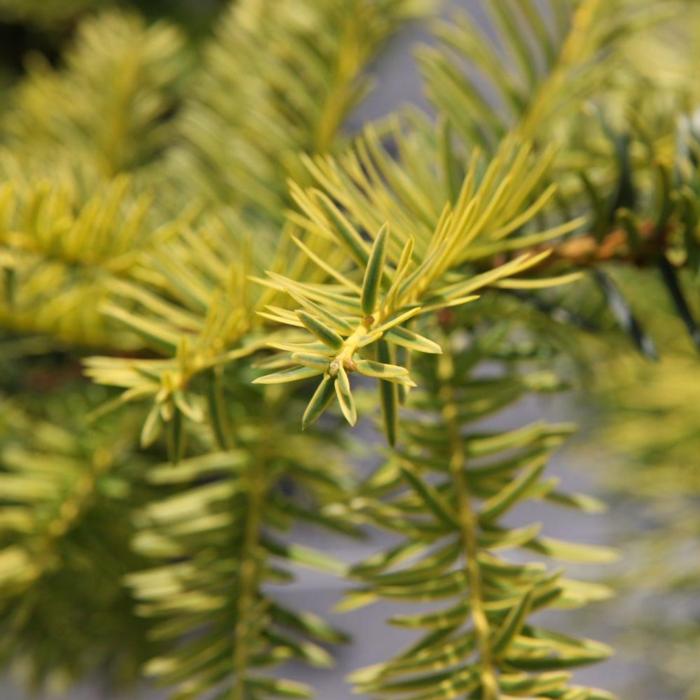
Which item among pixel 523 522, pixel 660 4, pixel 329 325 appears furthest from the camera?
pixel 523 522

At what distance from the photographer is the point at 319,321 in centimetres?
10

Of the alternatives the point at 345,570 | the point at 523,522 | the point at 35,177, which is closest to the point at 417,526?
the point at 345,570

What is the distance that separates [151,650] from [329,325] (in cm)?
20

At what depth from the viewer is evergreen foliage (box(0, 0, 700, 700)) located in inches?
5.2

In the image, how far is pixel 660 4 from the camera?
0.68ft

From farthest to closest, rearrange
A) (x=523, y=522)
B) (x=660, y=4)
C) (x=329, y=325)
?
(x=523, y=522) → (x=660, y=4) → (x=329, y=325)

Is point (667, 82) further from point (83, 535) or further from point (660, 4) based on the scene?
point (83, 535)

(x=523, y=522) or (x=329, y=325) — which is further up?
(x=329, y=325)

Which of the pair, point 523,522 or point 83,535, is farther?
point 523,522

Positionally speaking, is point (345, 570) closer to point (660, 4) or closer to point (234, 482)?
point (234, 482)

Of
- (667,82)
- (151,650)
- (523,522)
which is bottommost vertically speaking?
(523,522)

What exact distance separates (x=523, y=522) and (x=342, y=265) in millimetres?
354

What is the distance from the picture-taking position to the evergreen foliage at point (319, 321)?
0.44ft

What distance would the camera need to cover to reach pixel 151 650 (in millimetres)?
264
